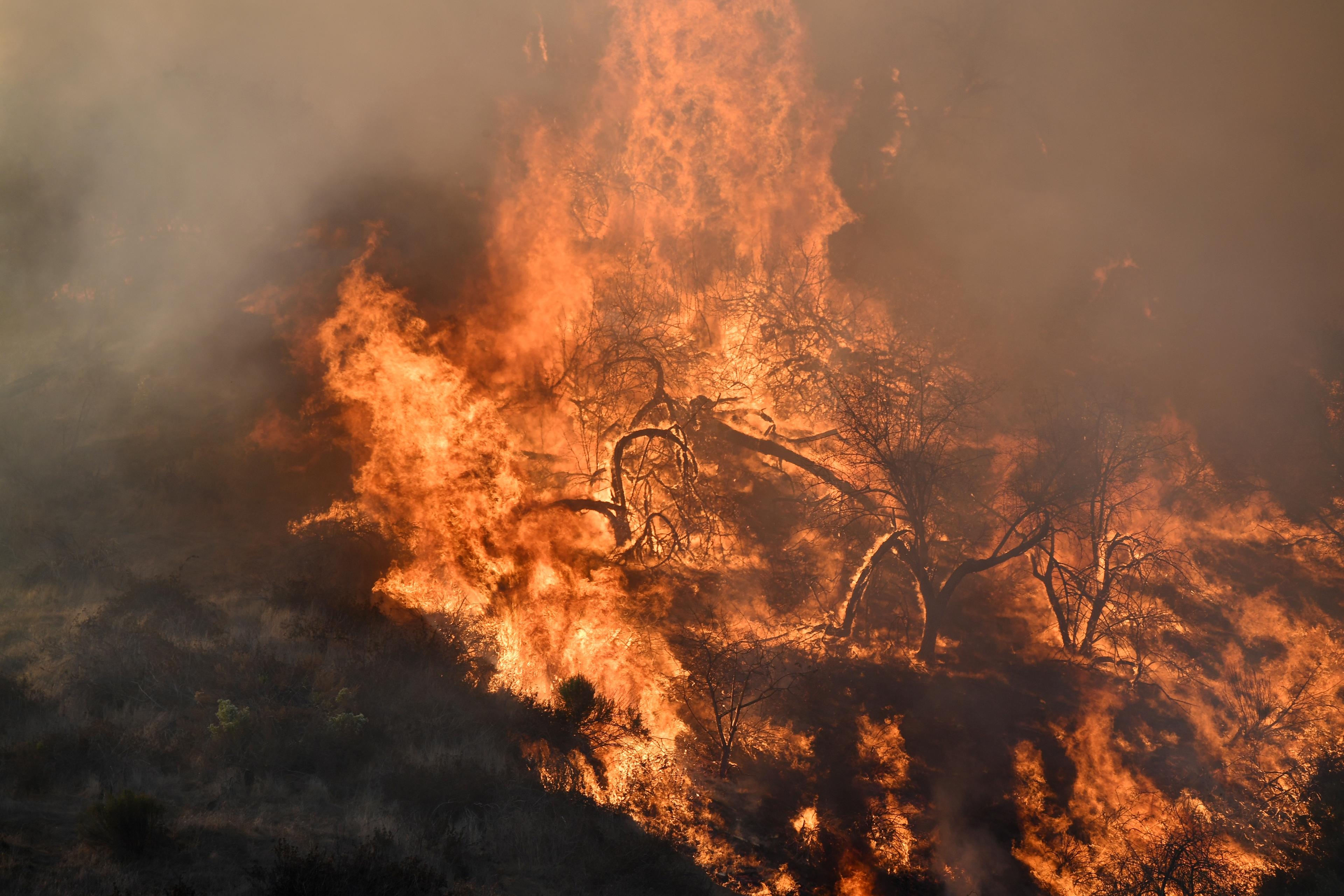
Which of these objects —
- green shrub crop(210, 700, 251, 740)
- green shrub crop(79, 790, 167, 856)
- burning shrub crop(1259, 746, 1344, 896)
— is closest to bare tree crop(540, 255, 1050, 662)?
burning shrub crop(1259, 746, 1344, 896)

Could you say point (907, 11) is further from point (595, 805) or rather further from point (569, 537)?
point (595, 805)

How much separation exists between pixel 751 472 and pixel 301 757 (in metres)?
5.72

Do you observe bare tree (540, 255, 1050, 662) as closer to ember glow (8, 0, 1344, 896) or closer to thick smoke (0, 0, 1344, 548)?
ember glow (8, 0, 1344, 896)

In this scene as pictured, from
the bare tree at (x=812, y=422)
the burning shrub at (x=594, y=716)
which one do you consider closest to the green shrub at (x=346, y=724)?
the burning shrub at (x=594, y=716)

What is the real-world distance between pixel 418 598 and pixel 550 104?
6.48 metres

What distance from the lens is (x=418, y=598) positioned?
8.59 meters

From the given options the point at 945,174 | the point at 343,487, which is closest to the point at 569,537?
the point at 343,487

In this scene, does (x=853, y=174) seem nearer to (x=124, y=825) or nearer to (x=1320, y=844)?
(x=1320, y=844)

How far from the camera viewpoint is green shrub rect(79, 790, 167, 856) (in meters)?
4.98

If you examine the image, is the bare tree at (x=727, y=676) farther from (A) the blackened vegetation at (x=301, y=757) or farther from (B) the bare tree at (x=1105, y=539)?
(B) the bare tree at (x=1105, y=539)

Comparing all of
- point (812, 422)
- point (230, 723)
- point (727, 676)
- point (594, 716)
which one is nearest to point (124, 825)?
point (230, 723)

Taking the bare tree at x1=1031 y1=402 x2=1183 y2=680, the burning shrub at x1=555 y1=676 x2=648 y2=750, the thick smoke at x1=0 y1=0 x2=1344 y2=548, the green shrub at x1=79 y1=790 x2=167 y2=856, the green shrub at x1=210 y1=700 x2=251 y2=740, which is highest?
the thick smoke at x1=0 y1=0 x2=1344 y2=548

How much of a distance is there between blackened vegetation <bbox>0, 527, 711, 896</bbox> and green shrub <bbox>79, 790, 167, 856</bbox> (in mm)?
15

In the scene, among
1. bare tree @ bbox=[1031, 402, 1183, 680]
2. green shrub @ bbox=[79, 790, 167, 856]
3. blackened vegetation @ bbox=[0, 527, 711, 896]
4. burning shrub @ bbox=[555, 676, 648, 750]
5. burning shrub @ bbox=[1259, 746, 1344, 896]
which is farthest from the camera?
bare tree @ bbox=[1031, 402, 1183, 680]
